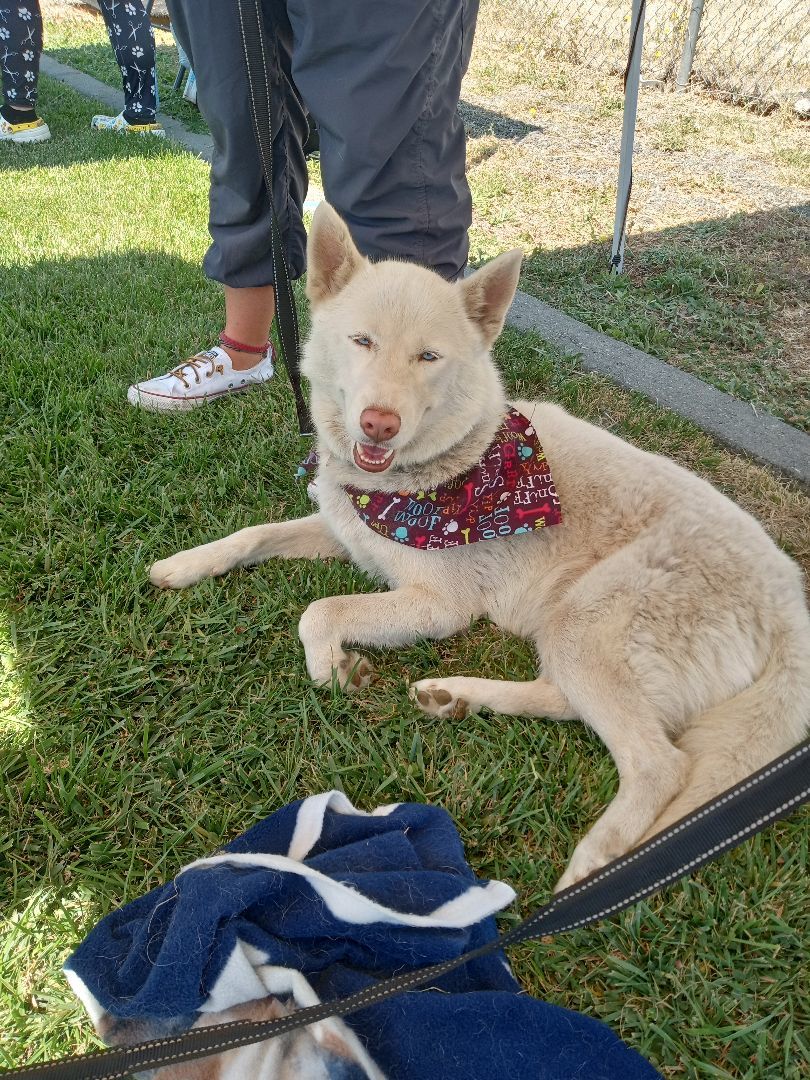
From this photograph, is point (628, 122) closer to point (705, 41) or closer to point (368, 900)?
point (368, 900)

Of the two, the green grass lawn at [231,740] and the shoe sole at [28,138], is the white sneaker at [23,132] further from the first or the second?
the green grass lawn at [231,740]

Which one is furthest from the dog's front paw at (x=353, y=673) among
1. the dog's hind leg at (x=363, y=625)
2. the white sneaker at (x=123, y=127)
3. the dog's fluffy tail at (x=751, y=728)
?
the white sneaker at (x=123, y=127)

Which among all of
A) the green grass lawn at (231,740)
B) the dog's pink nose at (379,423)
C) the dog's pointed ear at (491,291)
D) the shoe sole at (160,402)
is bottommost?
the green grass lawn at (231,740)

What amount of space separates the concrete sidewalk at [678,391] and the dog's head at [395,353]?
146 centimetres

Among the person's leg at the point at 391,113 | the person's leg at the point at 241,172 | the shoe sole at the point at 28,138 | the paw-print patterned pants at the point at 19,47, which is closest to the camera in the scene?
the person's leg at the point at 391,113

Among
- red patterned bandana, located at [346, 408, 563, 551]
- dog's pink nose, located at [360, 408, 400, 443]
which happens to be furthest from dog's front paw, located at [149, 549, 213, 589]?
dog's pink nose, located at [360, 408, 400, 443]

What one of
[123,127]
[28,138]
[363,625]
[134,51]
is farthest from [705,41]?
[363,625]

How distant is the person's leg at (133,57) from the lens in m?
6.77

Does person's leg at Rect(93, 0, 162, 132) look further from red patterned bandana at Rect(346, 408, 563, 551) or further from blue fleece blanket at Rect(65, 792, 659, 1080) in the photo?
blue fleece blanket at Rect(65, 792, 659, 1080)

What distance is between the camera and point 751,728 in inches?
64.1

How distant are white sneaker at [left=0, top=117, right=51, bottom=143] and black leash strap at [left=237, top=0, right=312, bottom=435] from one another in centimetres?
594

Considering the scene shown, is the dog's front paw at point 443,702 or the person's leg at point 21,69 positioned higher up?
the person's leg at point 21,69

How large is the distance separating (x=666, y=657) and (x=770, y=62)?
7.78m

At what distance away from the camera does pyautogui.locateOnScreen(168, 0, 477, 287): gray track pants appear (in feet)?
7.23
